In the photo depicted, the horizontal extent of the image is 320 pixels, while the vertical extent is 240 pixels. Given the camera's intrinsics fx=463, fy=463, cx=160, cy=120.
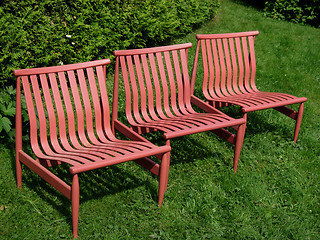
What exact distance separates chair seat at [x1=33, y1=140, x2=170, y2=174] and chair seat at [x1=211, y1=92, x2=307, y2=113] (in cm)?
139

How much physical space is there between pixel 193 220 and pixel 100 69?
5.17ft

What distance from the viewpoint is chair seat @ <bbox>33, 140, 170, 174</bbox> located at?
3.45 meters

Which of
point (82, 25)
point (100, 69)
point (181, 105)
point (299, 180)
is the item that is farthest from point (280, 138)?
point (82, 25)

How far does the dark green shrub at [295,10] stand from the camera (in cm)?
1093

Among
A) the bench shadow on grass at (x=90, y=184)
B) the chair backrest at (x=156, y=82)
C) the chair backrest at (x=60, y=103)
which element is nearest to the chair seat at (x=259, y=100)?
the chair backrest at (x=156, y=82)

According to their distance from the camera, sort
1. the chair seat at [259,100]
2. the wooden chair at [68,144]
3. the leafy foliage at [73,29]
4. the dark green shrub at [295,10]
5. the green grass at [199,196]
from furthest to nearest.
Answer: the dark green shrub at [295,10] < the leafy foliage at [73,29] < the chair seat at [259,100] < the green grass at [199,196] < the wooden chair at [68,144]

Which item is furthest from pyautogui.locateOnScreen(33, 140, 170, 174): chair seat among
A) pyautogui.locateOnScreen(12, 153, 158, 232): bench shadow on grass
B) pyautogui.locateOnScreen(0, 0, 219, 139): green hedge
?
pyautogui.locateOnScreen(0, 0, 219, 139): green hedge

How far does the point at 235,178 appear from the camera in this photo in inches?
181

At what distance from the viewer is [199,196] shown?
429 cm

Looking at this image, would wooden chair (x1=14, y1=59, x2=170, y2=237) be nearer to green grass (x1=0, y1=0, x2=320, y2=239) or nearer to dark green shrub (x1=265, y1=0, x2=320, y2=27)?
green grass (x1=0, y1=0, x2=320, y2=239)

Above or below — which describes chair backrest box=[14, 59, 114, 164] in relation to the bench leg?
above

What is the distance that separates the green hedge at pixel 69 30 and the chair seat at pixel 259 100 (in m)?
2.04

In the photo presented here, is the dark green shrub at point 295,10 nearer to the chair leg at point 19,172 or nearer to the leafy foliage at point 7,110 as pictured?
the leafy foliage at point 7,110

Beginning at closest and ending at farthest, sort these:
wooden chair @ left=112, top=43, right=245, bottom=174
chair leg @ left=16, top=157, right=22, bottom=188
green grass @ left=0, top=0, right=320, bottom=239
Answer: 1. green grass @ left=0, top=0, right=320, bottom=239
2. chair leg @ left=16, top=157, right=22, bottom=188
3. wooden chair @ left=112, top=43, right=245, bottom=174
